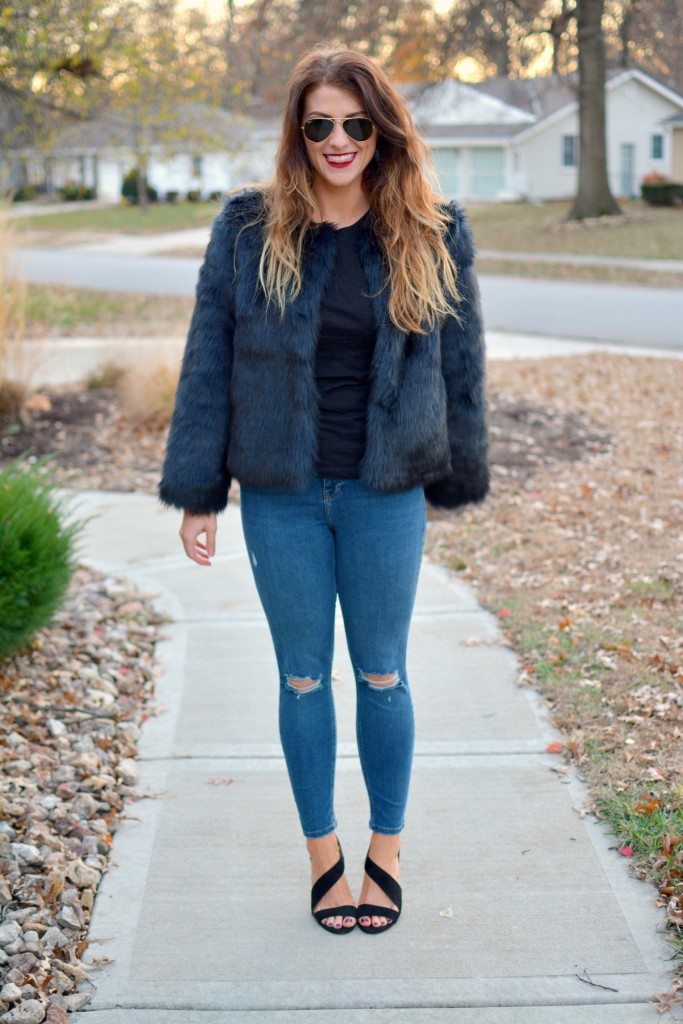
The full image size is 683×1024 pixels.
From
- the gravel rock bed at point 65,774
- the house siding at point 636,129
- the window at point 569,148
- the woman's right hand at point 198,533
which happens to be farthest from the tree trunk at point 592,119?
the woman's right hand at point 198,533

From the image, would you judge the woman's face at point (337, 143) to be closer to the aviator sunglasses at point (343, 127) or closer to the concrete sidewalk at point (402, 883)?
the aviator sunglasses at point (343, 127)

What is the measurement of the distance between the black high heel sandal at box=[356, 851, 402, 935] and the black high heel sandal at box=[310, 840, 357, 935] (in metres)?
0.03

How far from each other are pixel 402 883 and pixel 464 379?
4.48ft

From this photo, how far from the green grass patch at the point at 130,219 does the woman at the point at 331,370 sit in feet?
106

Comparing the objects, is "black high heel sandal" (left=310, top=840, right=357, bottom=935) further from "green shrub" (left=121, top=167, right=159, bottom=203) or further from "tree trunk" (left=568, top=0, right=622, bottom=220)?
"green shrub" (left=121, top=167, right=159, bottom=203)

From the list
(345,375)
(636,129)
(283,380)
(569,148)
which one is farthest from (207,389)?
(569,148)

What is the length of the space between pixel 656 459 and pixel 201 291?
202 inches

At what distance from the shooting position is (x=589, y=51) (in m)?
25.0

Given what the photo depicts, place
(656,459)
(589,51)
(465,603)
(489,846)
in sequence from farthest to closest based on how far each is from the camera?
(589,51) < (656,459) < (465,603) < (489,846)

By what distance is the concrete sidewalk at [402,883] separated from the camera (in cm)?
253

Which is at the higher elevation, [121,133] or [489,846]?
[121,133]

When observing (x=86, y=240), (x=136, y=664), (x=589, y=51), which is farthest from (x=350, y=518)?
(x=86, y=240)

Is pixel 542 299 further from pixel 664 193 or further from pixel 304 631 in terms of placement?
pixel 664 193

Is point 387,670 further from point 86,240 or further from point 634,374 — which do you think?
point 86,240
